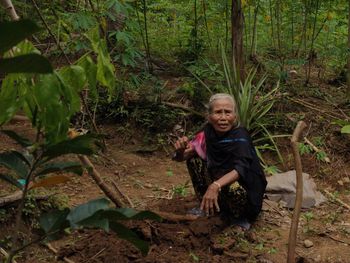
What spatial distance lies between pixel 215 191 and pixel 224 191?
0.26m

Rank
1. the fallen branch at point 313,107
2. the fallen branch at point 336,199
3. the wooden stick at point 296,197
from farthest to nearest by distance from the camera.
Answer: the fallen branch at point 313,107 → the fallen branch at point 336,199 → the wooden stick at point 296,197

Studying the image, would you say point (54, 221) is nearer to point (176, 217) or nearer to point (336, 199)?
point (176, 217)

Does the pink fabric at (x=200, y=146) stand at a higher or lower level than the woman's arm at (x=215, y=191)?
higher

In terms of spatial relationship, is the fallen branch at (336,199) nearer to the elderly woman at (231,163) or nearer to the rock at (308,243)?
the rock at (308,243)

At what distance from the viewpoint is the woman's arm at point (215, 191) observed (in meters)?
3.31

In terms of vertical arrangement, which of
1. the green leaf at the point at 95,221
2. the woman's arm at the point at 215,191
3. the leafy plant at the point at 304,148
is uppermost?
the green leaf at the point at 95,221

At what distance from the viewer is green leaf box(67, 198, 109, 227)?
120cm

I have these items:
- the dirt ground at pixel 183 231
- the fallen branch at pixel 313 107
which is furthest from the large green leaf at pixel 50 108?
the fallen branch at pixel 313 107

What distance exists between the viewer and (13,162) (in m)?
1.40

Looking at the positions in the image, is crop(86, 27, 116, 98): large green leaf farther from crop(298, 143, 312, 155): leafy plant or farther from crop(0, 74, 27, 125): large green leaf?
crop(298, 143, 312, 155): leafy plant

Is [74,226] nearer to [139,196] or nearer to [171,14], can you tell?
[139,196]

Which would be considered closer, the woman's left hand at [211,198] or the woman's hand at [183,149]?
the woman's left hand at [211,198]

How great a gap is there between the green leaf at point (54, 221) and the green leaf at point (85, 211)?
0.02 m

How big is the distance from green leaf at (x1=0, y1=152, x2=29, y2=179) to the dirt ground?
4.94 ft
